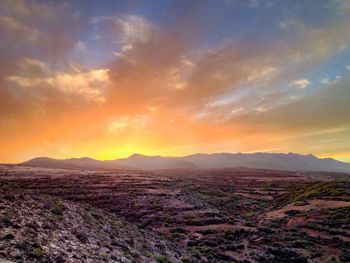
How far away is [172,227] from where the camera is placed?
38.7 meters

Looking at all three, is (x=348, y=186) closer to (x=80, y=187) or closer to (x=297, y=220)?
(x=297, y=220)

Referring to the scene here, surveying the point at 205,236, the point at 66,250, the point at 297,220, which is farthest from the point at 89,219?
the point at 297,220

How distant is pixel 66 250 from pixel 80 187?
49.6 m

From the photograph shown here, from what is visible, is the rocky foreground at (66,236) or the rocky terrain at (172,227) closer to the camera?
the rocky foreground at (66,236)

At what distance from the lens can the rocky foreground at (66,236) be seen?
56.0ft

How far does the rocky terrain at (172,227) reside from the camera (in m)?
20.4

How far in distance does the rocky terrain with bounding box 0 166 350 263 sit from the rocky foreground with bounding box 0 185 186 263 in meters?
0.06

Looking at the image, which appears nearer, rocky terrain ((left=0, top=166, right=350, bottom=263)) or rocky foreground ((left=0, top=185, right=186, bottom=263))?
rocky foreground ((left=0, top=185, right=186, bottom=263))

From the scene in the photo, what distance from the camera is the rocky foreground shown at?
17078 mm

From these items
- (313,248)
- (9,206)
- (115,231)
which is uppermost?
(9,206)

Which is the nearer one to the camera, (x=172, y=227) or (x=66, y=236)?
(x=66, y=236)

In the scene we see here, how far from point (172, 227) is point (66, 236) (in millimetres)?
19530

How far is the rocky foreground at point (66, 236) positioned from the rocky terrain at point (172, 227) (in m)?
0.06

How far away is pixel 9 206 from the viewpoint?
2230 cm
